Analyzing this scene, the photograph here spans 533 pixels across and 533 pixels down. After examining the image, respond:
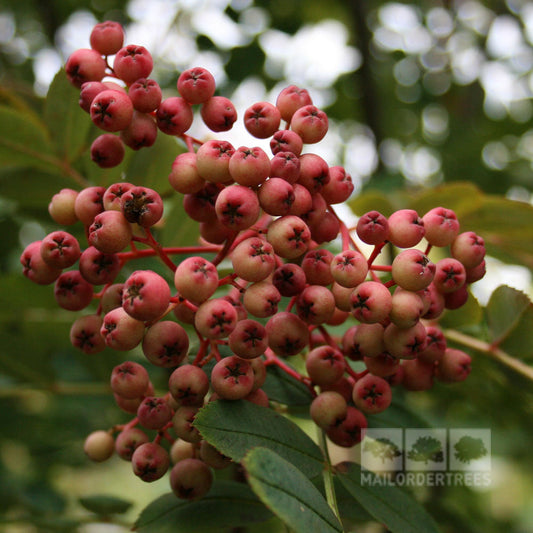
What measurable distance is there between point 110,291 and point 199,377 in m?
0.21

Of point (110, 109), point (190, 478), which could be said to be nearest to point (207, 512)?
point (190, 478)

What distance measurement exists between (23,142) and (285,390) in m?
0.85

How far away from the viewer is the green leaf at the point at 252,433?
2.64ft

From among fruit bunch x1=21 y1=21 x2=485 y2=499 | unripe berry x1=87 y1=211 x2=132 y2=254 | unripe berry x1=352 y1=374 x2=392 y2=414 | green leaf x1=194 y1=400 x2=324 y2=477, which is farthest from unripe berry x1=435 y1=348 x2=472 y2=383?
unripe berry x1=87 y1=211 x2=132 y2=254

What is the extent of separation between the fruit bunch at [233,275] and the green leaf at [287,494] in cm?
17

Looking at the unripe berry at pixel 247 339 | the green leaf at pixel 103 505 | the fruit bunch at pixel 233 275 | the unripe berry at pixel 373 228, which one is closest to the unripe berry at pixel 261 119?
the fruit bunch at pixel 233 275

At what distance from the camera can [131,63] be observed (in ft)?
3.21

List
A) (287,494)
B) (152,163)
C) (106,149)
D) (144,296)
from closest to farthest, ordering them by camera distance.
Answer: (287,494)
(144,296)
(106,149)
(152,163)

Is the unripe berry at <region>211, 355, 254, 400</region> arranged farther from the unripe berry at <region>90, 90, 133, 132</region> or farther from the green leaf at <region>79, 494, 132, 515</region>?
the green leaf at <region>79, 494, 132, 515</region>

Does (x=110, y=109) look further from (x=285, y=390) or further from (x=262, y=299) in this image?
(x=285, y=390)

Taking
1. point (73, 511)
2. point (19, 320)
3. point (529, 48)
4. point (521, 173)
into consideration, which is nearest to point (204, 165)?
point (19, 320)

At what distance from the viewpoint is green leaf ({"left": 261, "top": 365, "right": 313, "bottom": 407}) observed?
1.05 meters

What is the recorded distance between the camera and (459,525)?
1.57 m

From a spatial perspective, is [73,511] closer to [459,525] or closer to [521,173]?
[459,525]
